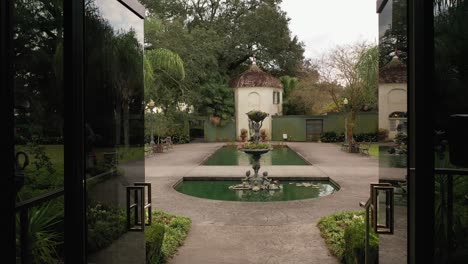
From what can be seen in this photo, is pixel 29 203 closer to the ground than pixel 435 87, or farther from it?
closer to the ground

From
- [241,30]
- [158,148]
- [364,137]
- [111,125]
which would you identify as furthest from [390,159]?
[241,30]

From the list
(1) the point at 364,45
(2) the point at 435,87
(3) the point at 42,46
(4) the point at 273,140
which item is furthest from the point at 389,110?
(4) the point at 273,140

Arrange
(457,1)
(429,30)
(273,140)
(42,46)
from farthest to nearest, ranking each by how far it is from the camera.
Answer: (273,140), (42,46), (457,1), (429,30)

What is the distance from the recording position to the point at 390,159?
2.37 meters

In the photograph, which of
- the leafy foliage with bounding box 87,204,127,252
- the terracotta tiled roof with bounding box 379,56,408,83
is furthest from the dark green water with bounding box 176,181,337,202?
the terracotta tiled roof with bounding box 379,56,408,83

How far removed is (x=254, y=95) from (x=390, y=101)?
991 inches

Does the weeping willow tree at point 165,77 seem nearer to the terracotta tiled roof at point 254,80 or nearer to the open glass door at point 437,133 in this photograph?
the terracotta tiled roof at point 254,80

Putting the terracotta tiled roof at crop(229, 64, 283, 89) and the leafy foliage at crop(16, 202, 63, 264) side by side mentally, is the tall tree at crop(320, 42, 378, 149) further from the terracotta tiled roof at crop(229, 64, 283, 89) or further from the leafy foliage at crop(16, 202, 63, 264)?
the leafy foliage at crop(16, 202, 63, 264)

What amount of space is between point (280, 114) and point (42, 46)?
2671cm

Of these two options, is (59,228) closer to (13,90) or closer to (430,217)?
(13,90)

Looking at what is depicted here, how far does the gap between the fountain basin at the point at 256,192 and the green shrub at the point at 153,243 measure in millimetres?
4163

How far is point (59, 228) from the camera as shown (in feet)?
7.18

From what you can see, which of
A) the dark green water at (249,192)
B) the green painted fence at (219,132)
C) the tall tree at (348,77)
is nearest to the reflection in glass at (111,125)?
the dark green water at (249,192)

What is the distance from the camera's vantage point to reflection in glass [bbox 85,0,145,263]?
7.59ft
